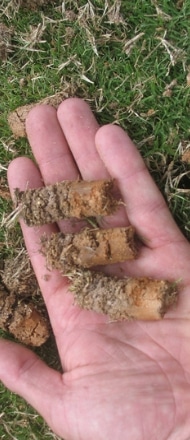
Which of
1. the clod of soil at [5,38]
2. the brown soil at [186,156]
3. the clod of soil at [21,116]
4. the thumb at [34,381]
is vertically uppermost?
the clod of soil at [5,38]

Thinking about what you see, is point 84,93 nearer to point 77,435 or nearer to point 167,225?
point 167,225

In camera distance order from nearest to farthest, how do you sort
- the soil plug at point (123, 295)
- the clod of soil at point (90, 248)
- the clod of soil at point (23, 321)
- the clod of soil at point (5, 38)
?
the soil plug at point (123, 295) → the clod of soil at point (90, 248) → the clod of soil at point (23, 321) → the clod of soil at point (5, 38)

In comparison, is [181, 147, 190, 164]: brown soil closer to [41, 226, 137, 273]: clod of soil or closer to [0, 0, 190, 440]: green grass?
[0, 0, 190, 440]: green grass

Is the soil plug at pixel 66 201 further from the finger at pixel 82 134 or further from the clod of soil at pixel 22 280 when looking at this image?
the clod of soil at pixel 22 280

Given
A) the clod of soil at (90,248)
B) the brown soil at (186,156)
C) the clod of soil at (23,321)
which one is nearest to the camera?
the clod of soil at (90,248)

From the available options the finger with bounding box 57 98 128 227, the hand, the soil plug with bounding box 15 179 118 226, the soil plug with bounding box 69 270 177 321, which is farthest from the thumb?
the finger with bounding box 57 98 128 227

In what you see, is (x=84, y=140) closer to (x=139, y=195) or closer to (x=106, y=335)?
(x=139, y=195)

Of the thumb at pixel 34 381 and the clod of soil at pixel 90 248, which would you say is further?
the clod of soil at pixel 90 248

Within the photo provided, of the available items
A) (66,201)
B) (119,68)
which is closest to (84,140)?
(66,201)

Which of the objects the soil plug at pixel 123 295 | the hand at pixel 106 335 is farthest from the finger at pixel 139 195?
the soil plug at pixel 123 295
